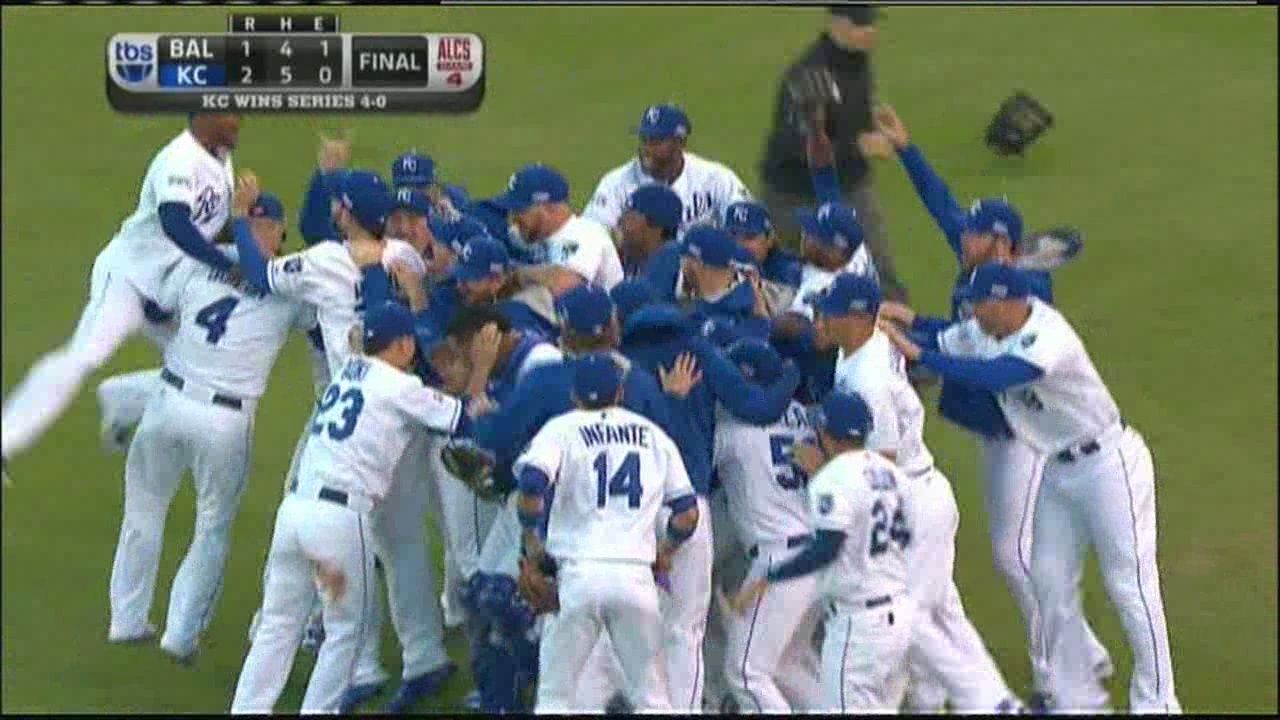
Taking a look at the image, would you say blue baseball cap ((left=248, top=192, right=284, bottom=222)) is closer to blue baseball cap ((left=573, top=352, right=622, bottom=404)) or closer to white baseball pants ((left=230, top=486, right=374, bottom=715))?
white baseball pants ((left=230, top=486, right=374, bottom=715))

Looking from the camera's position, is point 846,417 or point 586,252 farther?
point 586,252

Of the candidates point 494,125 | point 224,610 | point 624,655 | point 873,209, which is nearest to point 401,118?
point 494,125

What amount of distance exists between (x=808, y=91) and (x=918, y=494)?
3267mm

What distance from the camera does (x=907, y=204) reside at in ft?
48.2

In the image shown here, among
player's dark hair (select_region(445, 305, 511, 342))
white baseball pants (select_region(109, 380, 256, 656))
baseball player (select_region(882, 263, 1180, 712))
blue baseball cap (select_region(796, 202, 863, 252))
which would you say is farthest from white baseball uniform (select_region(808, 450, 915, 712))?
white baseball pants (select_region(109, 380, 256, 656))

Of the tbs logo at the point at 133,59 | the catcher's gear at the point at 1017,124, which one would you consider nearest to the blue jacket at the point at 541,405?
the tbs logo at the point at 133,59

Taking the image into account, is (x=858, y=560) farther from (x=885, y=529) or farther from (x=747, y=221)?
(x=747, y=221)

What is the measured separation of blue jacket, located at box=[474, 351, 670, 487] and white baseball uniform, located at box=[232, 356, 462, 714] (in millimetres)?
336

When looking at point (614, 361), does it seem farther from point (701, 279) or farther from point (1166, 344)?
point (1166, 344)

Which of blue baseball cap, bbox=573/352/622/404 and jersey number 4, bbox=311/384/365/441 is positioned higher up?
blue baseball cap, bbox=573/352/622/404

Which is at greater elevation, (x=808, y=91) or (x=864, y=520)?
(x=808, y=91)

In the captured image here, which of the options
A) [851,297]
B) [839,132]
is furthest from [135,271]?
[839,132]

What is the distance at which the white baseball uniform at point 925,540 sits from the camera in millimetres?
8336

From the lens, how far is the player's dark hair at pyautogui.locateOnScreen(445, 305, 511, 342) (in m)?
9.06
